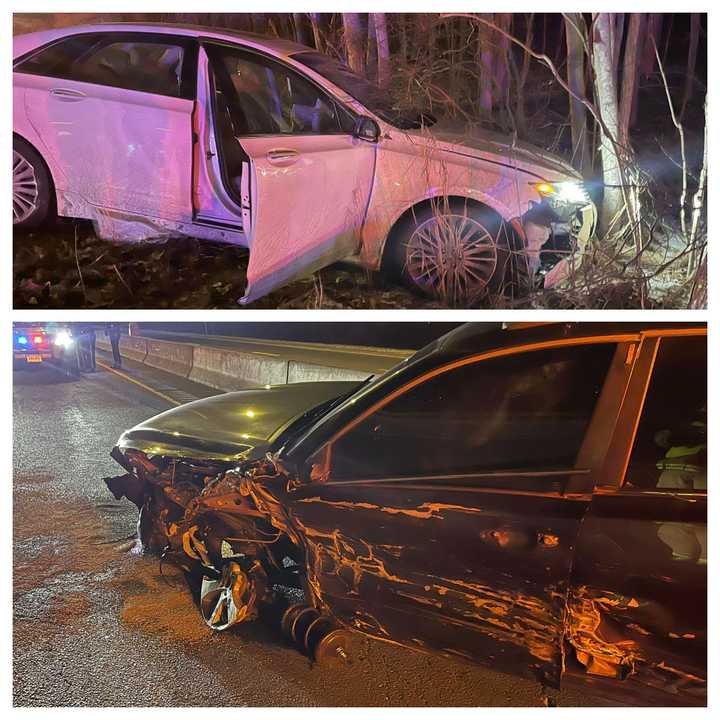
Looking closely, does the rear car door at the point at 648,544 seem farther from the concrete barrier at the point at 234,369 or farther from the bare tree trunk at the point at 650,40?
the concrete barrier at the point at 234,369

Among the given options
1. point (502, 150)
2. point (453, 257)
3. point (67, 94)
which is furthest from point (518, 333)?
point (67, 94)

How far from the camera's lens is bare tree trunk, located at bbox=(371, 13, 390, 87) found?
2.45 meters

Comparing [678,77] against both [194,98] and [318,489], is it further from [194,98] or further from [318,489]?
[318,489]

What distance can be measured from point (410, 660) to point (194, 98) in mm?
2152

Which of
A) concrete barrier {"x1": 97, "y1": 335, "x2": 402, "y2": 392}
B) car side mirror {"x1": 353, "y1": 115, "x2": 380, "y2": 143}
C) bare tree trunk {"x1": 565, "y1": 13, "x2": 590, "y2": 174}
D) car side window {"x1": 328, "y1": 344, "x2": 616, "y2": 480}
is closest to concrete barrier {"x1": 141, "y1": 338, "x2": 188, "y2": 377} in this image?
concrete barrier {"x1": 97, "y1": 335, "x2": 402, "y2": 392}

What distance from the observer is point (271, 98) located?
242 cm

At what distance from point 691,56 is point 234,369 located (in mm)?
2096

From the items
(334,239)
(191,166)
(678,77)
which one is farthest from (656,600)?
(191,166)

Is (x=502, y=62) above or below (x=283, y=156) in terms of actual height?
above

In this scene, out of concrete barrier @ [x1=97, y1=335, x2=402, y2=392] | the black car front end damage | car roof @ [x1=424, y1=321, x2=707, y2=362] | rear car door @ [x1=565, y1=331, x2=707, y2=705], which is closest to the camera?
rear car door @ [x1=565, y1=331, x2=707, y2=705]

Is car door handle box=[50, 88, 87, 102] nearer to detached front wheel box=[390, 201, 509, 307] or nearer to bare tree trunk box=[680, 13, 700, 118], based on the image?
detached front wheel box=[390, 201, 509, 307]

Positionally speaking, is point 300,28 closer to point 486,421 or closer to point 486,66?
point 486,66

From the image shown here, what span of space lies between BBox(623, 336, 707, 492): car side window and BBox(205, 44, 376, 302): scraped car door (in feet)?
3.99

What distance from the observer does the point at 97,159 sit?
243 cm
